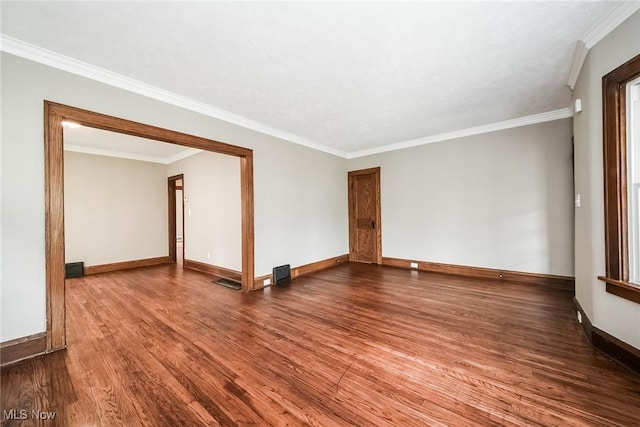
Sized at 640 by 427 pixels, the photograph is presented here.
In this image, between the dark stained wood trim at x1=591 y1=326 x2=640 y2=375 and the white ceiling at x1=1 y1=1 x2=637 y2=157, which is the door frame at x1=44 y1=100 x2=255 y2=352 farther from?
the dark stained wood trim at x1=591 y1=326 x2=640 y2=375

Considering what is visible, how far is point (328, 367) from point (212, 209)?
164 inches

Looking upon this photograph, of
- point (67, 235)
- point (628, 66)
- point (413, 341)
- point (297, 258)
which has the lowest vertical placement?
point (413, 341)

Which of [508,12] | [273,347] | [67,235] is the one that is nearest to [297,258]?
[273,347]

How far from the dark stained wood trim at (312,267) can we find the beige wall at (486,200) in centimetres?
108

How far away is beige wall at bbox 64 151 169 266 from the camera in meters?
4.95

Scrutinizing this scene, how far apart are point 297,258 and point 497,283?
3.46m

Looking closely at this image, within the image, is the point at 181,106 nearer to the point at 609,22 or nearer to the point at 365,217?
the point at 609,22

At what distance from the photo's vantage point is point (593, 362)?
72.3 inches

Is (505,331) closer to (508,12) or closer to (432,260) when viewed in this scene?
(432,260)

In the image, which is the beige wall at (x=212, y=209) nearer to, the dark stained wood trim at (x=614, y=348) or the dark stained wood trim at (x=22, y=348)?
the dark stained wood trim at (x=22, y=348)

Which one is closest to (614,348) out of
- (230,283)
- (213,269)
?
(230,283)

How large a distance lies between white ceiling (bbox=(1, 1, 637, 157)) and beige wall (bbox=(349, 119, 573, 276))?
85 cm

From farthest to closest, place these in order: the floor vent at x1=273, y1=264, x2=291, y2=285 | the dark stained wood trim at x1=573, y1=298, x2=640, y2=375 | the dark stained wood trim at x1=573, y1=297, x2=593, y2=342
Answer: the floor vent at x1=273, y1=264, x2=291, y2=285 < the dark stained wood trim at x1=573, y1=297, x2=593, y2=342 < the dark stained wood trim at x1=573, y1=298, x2=640, y2=375

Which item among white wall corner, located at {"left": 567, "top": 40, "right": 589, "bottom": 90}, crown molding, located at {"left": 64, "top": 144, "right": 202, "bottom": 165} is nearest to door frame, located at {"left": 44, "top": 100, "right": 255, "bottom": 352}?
crown molding, located at {"left": 64, "top": 144, "right": 202, "bottom": 165}
